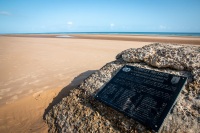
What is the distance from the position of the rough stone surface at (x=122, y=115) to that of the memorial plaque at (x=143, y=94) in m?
0.15

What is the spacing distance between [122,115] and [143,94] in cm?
53

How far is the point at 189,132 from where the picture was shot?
85.2 inches

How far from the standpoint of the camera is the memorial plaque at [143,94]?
239 cm

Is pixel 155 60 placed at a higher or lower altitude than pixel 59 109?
higher

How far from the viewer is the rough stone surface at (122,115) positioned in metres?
2.35

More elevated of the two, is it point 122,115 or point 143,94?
point 143,94

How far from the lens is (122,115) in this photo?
273 centimetres

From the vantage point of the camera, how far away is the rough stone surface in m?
2.35

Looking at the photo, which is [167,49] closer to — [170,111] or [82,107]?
[170,111]

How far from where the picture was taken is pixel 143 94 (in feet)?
9.02

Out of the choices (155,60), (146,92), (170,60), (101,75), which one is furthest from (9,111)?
(170,60)

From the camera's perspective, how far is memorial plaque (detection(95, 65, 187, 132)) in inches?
94.1

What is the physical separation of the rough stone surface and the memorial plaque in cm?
15

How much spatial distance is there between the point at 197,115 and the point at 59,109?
2.65m
